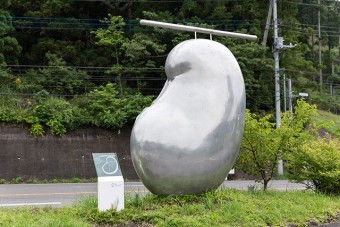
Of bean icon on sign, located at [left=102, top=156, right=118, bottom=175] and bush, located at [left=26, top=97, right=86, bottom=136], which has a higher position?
bean icon on sign, located at [left=102, top=156, right=118, bottom=175]

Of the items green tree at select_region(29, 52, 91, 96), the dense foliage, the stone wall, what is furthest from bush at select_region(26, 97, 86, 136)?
green tree at select_region(29, 52, 91, 96)

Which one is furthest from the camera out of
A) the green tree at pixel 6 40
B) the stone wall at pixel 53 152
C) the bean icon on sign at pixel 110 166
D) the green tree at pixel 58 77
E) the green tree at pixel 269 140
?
the green tree at pixel 58 77

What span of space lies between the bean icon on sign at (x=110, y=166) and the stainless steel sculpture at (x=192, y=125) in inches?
16.8

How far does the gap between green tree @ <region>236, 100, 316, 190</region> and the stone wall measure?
38.1ft

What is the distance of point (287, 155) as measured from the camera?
405 inches

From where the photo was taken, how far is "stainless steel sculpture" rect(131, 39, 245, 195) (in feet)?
24.7

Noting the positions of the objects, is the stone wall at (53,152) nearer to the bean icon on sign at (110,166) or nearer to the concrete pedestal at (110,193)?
the bean icon on sign at (110,166)

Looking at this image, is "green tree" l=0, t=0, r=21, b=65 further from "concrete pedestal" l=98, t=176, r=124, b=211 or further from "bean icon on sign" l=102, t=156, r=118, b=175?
"concrete pedestal" l=98, t=176, r=124, b=211

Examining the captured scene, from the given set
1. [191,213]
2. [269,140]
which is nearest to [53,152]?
[269,140]

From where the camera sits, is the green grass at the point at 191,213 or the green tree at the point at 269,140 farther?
the green tree at the point at 269,140

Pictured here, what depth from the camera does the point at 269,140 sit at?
9.94 meters

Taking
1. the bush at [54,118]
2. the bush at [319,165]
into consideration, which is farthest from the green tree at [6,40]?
the bush at [319,165]

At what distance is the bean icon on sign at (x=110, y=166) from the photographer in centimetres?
738

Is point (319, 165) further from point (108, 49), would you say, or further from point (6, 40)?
point (108, 49)
